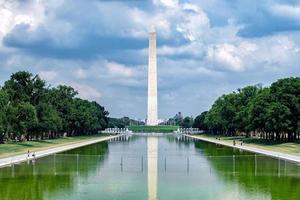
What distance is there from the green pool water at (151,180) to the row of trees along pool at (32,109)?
28.6m

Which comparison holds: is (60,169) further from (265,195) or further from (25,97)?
(25,97)

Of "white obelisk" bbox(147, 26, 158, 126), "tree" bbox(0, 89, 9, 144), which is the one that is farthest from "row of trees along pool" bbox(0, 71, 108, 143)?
"white obelisk" bbox(147, 26, 158, 126)

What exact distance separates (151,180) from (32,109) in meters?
46.9

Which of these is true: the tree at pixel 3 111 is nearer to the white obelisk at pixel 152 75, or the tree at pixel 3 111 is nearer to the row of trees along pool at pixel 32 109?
the row of trees along pool at pixel 32 109

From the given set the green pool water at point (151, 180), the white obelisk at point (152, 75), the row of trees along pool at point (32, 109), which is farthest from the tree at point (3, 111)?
the white obelisk at point (152, 75)

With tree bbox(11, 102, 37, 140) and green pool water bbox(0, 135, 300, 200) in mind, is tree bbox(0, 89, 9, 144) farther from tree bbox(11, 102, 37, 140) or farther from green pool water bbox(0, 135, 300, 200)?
green pool water bbox(0, 135, 300, 200)

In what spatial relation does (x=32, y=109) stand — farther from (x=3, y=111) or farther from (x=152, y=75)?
(x=152, y=75)

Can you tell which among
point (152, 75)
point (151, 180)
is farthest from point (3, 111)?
point (152, 75)

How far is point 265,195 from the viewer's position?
28.7 meters

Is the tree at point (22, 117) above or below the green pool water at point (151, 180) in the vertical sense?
above

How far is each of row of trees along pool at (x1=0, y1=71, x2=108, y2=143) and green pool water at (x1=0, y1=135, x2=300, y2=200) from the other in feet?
93.7

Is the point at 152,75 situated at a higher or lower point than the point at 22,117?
higher

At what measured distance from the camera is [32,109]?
79250mm

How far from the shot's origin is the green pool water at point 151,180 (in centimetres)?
2890
